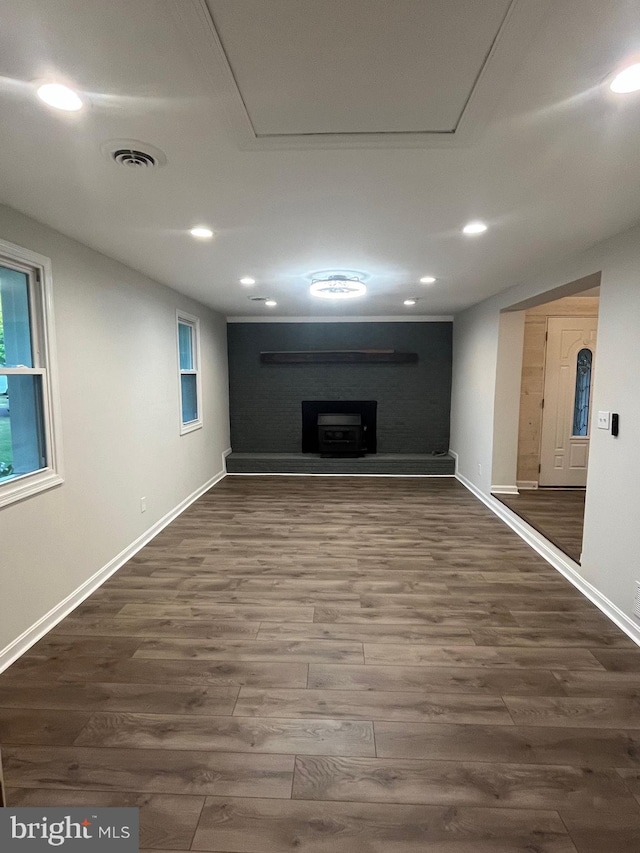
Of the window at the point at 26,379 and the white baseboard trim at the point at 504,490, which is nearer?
the window at the point at 26,379

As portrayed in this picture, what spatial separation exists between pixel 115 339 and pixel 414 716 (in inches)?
126

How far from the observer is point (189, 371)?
16.9ft

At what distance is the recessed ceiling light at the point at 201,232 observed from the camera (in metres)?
2.56

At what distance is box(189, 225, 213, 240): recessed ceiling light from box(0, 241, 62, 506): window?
2.94 feet

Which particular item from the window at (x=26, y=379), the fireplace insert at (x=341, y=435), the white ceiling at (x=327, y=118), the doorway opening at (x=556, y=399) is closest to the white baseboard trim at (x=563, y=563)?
the doorway opening at (x=556, y=399)

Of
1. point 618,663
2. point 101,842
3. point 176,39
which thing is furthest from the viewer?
point 618,663

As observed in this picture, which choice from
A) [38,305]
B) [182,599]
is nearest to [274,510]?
[182,599]

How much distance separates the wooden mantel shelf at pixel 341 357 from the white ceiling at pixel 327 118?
12.7 feet

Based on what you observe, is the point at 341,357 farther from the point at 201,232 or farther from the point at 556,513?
the point at 201,232

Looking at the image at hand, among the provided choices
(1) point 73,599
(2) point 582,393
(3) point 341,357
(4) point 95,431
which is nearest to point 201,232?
(4) point 95,431

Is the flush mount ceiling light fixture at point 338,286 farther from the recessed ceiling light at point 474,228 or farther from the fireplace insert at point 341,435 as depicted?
the fireplace insert at point 341,435

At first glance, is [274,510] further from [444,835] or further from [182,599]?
[444,835]

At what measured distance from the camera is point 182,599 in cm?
288

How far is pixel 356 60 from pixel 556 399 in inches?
198
